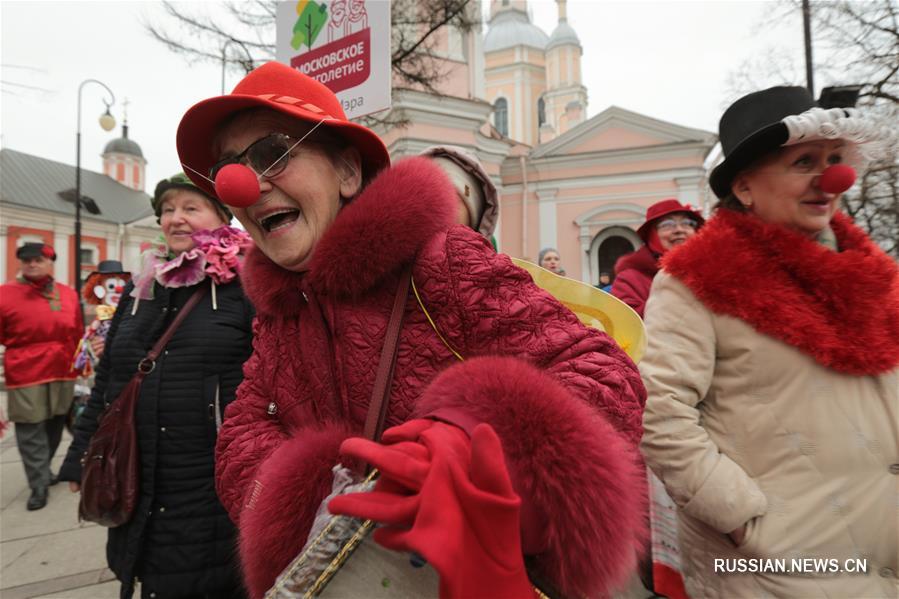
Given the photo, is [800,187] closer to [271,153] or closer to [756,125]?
[756,125]

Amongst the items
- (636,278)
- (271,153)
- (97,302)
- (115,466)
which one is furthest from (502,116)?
(271,153)

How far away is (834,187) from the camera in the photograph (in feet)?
5.56

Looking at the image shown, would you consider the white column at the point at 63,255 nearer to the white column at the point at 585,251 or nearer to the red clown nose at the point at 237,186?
the white column at the point at 585,251

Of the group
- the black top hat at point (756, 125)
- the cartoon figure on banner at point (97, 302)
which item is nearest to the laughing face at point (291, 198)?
the black top hat at point (756, 125)

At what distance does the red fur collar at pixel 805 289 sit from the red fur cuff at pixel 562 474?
3.54 ft

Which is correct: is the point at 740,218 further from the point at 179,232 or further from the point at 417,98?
the point at 417,98

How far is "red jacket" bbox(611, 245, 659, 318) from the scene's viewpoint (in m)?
3.31

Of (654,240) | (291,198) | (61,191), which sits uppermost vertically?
(61,191)

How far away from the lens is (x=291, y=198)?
1.28 metres

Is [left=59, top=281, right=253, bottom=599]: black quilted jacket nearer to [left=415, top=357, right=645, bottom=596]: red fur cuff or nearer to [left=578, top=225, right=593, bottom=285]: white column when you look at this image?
[left=415, top=357, right=645, bottom=596]: red fur cuff

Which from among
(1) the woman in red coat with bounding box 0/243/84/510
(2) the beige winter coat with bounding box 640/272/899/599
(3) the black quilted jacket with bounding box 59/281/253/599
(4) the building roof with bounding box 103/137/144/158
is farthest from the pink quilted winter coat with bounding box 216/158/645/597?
(4) the building roof with bounding box 103/137/144/158

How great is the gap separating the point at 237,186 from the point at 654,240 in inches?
130

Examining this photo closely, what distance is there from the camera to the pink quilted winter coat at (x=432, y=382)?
803 millimetres

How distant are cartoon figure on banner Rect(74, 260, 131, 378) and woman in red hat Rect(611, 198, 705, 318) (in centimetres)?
432
